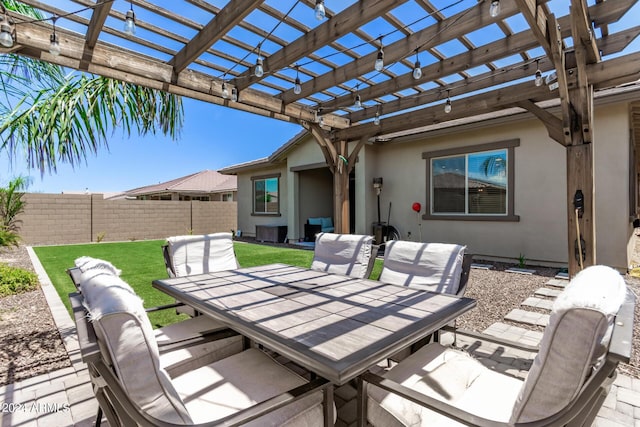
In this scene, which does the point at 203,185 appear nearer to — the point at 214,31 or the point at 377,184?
the point at 377,184

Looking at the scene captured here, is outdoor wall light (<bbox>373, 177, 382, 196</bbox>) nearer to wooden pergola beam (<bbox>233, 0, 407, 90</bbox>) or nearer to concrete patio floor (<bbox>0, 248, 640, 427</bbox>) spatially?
wooden pergola beam (<bbox>233, 0, 407, 90</bbox>)

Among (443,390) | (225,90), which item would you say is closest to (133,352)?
(443,390)

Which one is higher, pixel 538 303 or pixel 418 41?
pixel 418 41

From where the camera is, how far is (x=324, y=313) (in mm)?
2055

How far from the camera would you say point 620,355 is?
1.04 m

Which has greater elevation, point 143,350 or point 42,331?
point 143,350

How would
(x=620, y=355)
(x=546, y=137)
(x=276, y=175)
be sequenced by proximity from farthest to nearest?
(x=276, y=175)
(x=546, y=137)
(x=620, y=355)

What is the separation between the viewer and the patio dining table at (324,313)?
152cm

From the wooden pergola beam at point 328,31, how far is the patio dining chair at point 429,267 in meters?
2.28

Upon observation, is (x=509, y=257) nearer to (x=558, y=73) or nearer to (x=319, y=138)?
(x=558, y=73)

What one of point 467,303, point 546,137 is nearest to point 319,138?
point 546,137

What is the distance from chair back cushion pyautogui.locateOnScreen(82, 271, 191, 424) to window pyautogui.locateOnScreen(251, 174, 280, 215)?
11083mm

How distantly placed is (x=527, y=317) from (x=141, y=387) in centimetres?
406

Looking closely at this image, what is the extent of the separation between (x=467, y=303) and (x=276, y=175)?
1062 centimetres
